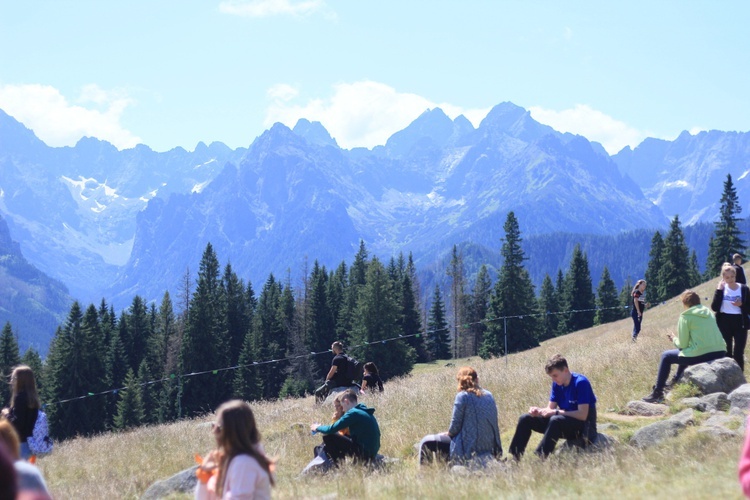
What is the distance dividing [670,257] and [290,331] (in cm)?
4004

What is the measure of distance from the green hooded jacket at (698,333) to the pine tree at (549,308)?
68.9 meters

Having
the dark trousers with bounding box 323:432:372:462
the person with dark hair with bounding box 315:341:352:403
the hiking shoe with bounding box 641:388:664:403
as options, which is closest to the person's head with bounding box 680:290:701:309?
the hiking shoe with bounding box 641:388:664:403

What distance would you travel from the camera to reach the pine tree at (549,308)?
8360cm

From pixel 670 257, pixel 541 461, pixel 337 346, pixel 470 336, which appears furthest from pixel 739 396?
pixel 470 336

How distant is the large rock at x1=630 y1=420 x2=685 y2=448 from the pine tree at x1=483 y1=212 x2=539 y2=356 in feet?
161

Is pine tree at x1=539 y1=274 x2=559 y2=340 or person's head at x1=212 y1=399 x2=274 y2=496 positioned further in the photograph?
pine tree at x1=539 y1=274 x2=559 y2=340

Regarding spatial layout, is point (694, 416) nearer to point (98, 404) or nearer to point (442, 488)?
point (442, 488)

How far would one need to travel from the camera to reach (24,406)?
9.45 m

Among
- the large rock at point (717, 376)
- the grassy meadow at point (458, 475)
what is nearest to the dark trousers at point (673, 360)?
the large rock at point (717, 376)

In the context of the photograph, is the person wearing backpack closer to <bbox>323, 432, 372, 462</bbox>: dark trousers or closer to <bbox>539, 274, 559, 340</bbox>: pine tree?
<bbox>323, 432, 372, 462</bbox>: dark trousers

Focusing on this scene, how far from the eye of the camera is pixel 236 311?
74625 millimetres

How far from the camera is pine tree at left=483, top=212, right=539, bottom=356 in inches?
2343

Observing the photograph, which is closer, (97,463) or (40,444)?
(40,444)

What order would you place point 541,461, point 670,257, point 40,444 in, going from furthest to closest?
point 670,257, point 40,444, point 541,461
